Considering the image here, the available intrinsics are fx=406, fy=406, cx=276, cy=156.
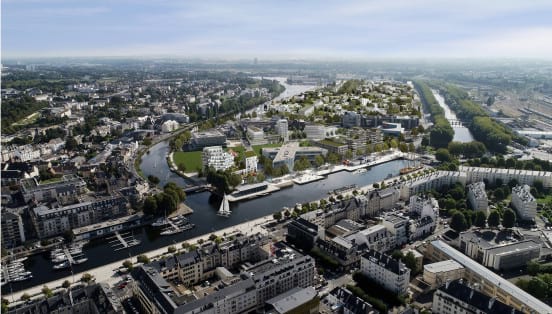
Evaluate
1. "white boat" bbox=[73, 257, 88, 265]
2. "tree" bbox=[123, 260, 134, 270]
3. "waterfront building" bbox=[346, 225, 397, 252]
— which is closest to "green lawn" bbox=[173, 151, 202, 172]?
"white boat" bbox=[73, 257, 88, 265]

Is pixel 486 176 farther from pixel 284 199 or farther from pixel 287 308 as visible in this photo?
pixel 287 308

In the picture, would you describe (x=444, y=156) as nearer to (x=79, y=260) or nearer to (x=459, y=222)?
(x=459, y=222)

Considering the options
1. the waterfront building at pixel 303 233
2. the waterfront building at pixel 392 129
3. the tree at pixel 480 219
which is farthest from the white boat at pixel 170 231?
the waterfront building at pixel 392 129

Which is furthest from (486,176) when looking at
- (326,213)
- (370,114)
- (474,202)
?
(370,114)

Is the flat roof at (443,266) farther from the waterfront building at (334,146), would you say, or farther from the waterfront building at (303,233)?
the waterfront building at (334,146)

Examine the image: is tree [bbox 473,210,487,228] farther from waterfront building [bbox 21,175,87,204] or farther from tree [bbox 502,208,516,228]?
waterfront building [bbox 21,175,87,204]
